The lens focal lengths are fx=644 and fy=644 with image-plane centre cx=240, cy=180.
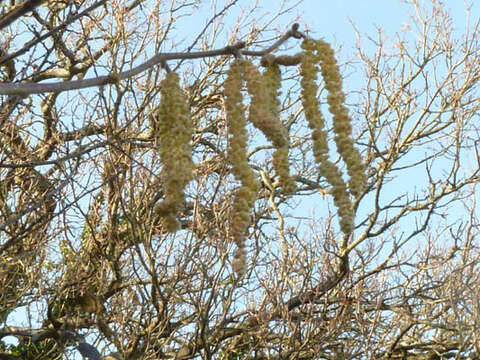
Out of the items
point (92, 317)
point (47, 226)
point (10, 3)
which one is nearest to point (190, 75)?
point (10, 3)

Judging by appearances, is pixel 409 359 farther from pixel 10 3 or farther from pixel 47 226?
pixel 10 3

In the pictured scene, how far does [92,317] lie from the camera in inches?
293

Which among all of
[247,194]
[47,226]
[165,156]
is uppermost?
[47,226]

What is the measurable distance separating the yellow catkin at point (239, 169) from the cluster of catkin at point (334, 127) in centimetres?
18

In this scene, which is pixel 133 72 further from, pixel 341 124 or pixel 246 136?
pixel 341 124

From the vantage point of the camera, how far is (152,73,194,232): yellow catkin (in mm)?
1550

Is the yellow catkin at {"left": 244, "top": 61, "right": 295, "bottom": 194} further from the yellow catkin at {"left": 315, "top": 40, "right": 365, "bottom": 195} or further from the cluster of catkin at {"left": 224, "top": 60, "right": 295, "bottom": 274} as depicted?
the yellow catkin at {"left": 315, "top": 40, "right": 365, "bottom": 195}

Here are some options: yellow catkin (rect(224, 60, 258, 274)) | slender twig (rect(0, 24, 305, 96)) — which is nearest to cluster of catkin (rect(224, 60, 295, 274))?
yellow catkin (rect(224, 60, 258, 274))

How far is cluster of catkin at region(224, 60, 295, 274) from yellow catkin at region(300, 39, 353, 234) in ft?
0.29

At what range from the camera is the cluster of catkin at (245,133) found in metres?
1.62

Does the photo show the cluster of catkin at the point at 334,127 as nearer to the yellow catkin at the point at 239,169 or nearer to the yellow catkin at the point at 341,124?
the yellow catkin at the point at 341,124

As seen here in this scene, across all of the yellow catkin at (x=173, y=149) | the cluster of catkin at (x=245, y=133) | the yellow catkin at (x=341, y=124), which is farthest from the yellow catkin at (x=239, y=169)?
the yellow catkin at (x=341, y=124)

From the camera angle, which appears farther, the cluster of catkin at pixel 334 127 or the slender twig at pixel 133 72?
the slender twig at pixel 133 72

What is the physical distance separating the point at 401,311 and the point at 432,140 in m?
2.20
